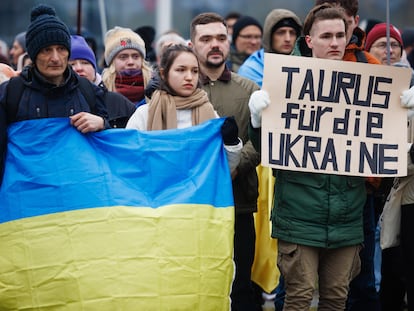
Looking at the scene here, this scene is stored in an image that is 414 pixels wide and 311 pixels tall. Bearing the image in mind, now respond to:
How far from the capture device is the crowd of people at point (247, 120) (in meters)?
6.61

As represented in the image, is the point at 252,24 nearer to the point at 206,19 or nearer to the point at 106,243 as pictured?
the point at 206,19

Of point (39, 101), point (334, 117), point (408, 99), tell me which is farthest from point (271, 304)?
point (39, 101)

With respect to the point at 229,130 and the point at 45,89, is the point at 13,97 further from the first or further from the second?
the point at 229,130

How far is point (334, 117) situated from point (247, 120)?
2.55ft

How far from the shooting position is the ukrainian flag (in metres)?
6.37

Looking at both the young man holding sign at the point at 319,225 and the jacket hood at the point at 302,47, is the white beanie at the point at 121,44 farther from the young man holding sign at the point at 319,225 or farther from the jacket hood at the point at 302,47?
the young man holding sign at the point at 319,225

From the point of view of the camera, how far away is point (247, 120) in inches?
294

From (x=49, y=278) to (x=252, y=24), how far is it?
16.9 feet

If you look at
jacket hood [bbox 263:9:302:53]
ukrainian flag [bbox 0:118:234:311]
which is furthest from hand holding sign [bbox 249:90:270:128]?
jacket hood [bbox 263:9:302:53]

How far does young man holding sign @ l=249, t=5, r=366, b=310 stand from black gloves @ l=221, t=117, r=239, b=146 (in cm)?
11

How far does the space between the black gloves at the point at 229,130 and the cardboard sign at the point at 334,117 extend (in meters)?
0.20

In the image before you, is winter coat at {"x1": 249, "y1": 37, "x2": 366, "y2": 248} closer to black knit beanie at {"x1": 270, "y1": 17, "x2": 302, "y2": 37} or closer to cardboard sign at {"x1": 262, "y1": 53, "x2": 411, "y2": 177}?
cardboard sign at {"x1": 262, "y1": 53, "x2": 411, "y2": 177}

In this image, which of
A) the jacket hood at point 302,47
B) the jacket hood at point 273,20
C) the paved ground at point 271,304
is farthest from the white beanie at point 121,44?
the paved ground at point 271,304

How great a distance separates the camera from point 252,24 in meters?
11.0
